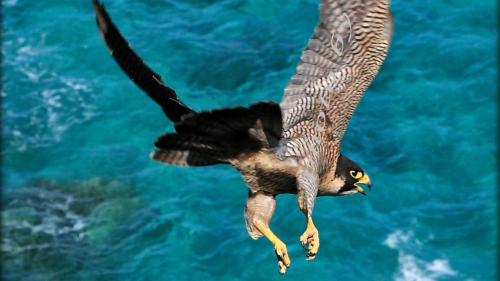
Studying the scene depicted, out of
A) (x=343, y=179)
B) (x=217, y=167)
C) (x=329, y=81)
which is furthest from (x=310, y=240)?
(x=217, y=167)

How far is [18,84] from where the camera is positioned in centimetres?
2400

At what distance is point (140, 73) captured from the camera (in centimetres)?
855

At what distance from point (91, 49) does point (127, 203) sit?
5.45 metres

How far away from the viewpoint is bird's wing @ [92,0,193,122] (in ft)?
27.2

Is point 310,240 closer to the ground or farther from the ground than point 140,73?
closer to the ground

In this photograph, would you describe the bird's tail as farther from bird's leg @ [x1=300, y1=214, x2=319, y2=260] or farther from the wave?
the wave

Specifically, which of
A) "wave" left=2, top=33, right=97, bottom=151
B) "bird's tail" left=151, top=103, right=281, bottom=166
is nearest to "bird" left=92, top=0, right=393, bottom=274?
"bird's tail" left=151, top=103, right=281, bottom=166

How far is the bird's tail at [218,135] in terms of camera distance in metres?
7.99

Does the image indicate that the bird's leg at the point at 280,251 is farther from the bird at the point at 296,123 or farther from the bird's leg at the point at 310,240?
the bird's leg at the point at 310,240

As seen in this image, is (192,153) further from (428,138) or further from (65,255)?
(428,138)

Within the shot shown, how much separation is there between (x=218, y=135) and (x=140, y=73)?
86 cm

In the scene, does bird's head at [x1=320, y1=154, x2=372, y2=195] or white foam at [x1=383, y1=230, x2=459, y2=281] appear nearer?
bird's head at [x1=320, y1=154, x2=372, y2=195]

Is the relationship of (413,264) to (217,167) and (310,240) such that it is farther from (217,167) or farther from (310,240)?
(310,240)

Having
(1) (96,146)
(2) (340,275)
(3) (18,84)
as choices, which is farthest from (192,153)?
(3) (18,84)
